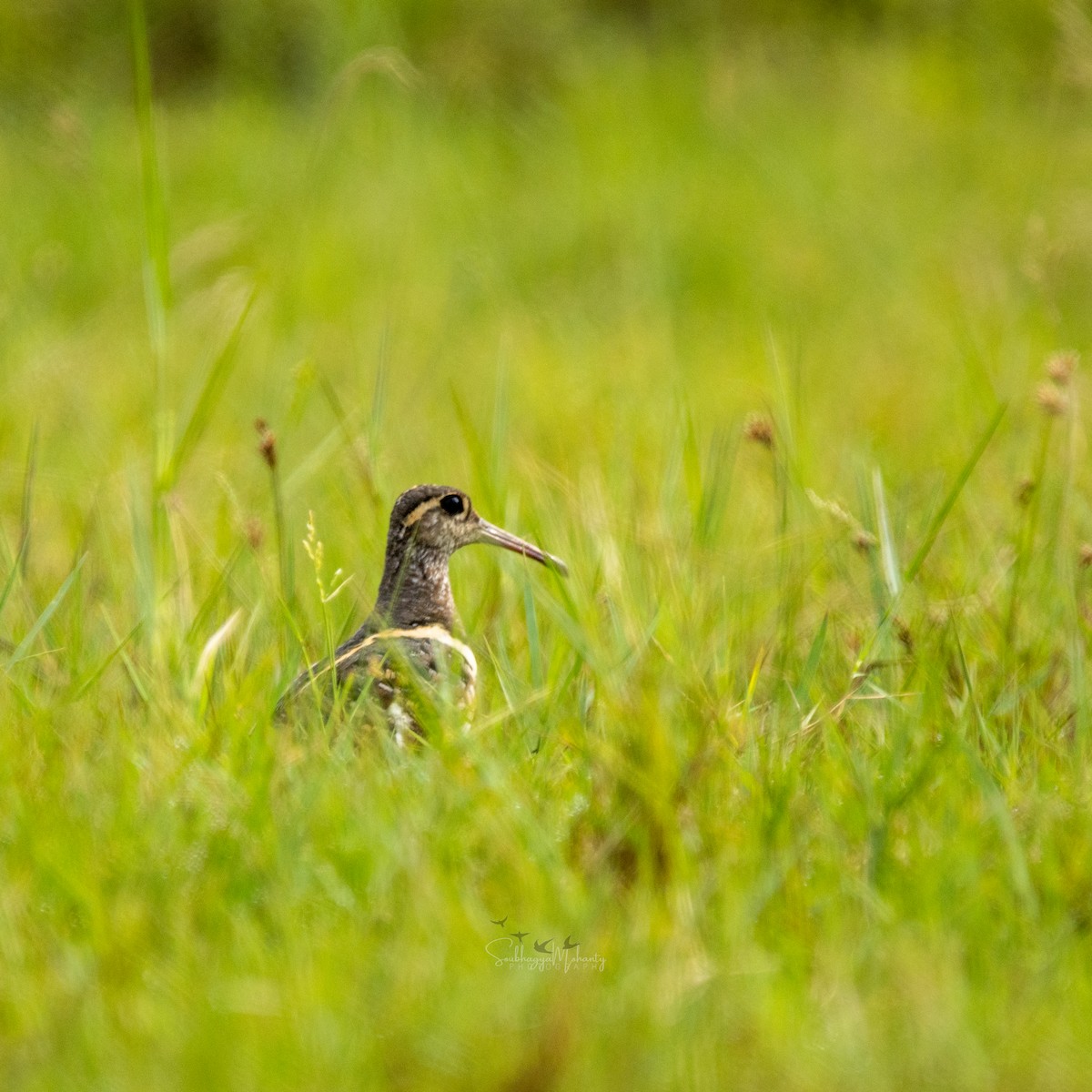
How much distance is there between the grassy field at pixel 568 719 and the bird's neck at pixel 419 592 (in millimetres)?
116

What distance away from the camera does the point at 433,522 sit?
3.96m

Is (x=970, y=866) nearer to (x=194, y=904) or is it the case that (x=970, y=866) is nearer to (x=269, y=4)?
(x=194, y=904)

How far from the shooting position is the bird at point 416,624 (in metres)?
3.29

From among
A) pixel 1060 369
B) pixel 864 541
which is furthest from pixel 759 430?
pixel 1060 369

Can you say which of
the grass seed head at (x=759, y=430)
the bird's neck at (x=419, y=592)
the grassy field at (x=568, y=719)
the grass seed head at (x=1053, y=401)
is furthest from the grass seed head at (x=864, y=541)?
the bird's neck at (x=419, y=592)

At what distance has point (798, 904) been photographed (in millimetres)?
2580

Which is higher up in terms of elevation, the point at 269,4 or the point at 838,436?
the point at 269,4

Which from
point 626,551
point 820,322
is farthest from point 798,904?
point 820,322

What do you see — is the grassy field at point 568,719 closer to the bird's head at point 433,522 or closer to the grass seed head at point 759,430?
the grass seed head at point 759,430

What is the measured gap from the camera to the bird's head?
3.95 metres

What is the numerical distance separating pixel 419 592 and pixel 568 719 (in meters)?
0.95

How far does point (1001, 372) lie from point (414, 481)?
256 centimetres

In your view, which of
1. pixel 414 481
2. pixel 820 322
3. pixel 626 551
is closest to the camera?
pixel 626 551

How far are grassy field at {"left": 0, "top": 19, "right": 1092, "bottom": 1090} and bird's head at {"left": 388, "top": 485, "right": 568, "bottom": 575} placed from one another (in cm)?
12
